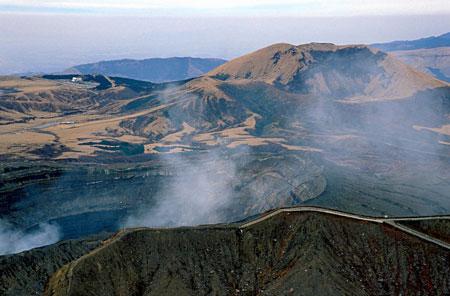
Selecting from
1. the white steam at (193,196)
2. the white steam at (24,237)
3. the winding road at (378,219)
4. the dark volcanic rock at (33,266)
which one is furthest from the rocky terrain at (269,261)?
the white steam at (193,196)

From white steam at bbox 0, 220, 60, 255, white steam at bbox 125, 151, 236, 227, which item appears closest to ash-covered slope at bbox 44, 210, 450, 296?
white steam at bbox 0, 220, 60, 255

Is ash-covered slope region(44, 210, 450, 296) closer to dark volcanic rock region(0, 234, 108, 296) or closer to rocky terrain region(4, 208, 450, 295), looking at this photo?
rocky terrain region(4, 208, 450, 295)

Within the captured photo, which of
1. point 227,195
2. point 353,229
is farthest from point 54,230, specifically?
point 353,229

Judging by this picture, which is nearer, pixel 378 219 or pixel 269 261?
pixel 269 261

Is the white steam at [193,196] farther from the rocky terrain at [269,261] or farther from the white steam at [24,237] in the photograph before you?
the rocky terrain at [269,261]

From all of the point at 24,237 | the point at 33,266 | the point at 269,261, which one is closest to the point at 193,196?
the point at 24,237

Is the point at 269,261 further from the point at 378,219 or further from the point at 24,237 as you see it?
the point at 24,237
